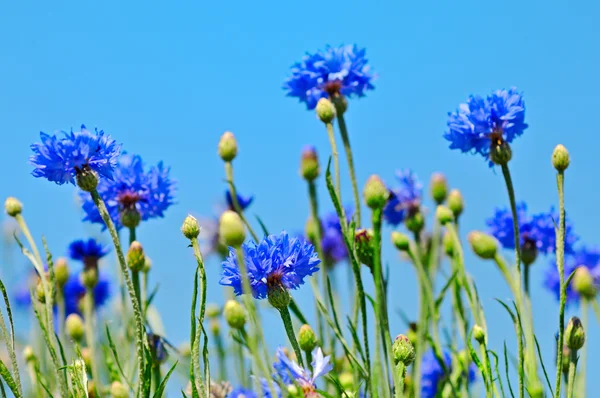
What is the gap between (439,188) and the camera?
2.41m

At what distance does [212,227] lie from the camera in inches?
121

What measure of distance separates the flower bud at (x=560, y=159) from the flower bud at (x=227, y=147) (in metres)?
0.75

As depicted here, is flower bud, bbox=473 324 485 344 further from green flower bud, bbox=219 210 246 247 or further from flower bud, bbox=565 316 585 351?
green flower bud, bbox=219 210 246 247

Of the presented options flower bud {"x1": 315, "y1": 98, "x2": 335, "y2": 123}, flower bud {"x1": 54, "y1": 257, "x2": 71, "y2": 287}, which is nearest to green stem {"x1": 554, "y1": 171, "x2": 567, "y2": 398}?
flower bud {"x1": 315, "y1": 98, "x2": 335, "y2": 123}

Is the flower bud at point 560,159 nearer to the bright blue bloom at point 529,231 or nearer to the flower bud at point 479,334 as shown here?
the flower bud at point 479,334

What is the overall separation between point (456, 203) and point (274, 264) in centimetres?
95

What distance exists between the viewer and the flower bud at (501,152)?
5.13 feet

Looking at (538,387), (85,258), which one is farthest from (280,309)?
(85,258)

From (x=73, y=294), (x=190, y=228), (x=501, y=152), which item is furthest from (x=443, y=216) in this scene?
(x=73, y=294)

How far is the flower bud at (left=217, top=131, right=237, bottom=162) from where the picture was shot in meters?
1.95

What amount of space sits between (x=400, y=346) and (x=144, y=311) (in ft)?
1.91

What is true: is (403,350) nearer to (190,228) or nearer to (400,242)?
(190,228)

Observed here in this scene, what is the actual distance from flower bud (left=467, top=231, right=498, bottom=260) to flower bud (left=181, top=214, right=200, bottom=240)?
682mm

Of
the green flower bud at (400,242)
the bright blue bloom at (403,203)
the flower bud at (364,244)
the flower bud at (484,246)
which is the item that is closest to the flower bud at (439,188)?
the bright blue bloom at (403,203)
